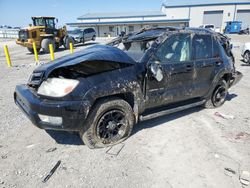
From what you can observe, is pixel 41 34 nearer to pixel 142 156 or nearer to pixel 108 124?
pixel 108 124

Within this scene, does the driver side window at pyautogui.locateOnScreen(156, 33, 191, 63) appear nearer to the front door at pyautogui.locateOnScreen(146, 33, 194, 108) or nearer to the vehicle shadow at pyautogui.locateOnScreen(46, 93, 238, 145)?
the front door at pyautogui.locateOnScreen(146, 33, 194, 108)

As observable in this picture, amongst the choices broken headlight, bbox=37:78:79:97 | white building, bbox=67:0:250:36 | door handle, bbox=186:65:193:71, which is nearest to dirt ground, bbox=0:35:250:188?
broken headlight, bbox=37:78:79:97

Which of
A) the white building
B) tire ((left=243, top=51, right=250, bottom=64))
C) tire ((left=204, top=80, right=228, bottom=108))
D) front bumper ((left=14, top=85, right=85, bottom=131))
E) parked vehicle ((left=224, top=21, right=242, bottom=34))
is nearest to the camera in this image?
front bumper ((left=14, top=85, right=85, bottom=131))

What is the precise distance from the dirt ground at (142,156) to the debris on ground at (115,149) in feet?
0.05

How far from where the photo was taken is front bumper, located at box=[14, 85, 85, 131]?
285 cm

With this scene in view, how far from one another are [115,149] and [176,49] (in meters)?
2.14

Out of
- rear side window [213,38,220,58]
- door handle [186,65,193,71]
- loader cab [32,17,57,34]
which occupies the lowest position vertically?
door handle [186,65,193,71]

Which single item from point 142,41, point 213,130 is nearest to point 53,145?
point 142,41

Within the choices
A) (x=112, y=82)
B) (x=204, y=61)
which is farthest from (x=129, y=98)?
(x=204, y=61)

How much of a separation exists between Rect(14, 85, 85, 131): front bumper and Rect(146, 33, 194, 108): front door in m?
1.27

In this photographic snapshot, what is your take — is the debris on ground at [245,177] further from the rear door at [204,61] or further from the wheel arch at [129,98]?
the rear door at [204,61]

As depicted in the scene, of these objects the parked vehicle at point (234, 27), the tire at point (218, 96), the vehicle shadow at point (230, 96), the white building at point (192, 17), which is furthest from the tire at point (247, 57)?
the white building at point (192, 17)

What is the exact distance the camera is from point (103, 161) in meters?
3.10

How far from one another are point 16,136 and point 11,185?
1333mm
